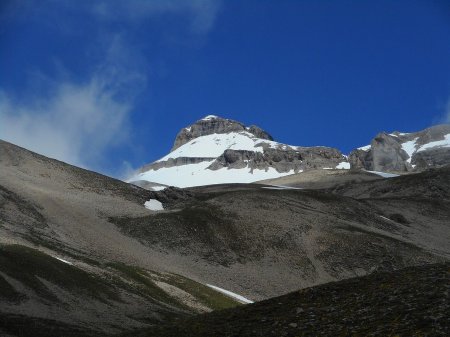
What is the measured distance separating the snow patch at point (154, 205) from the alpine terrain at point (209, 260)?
46 cm

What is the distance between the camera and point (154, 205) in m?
117

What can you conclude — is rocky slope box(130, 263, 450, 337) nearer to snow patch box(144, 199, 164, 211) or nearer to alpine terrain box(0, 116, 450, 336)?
alpine terrain box(0, 116, 450, 336)

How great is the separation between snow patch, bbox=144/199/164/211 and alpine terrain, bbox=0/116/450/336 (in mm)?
463

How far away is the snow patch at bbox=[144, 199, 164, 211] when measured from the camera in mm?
114938

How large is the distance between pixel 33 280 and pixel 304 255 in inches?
2028

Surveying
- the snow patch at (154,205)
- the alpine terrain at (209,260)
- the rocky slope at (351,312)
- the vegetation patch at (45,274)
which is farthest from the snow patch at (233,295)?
the snow patch at (154,205)

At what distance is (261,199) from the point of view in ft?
370

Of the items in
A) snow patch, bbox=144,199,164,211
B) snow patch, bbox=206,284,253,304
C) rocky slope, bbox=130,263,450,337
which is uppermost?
snow patch, bbox=144,199,164,211

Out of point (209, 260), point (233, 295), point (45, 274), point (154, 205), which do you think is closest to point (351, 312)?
point (45, 274)

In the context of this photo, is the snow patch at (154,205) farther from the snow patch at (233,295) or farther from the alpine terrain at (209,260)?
the snow patch at (233,295)

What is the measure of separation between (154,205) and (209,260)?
35.6 metres

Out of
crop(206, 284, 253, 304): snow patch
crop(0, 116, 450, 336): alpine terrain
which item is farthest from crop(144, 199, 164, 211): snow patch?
crop(206, 284, 253, 304): snow patch

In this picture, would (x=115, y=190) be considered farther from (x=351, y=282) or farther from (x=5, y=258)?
(x=351, y=282)

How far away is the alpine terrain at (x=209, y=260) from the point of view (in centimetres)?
2155
